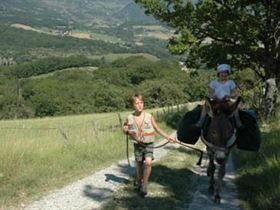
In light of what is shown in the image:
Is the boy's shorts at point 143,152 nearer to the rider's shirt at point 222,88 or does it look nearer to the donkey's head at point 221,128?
the donkey's head at point 221,128

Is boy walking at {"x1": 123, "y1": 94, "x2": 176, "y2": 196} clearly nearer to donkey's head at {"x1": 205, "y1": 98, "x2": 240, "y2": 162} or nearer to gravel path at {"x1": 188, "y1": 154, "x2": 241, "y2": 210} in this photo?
donkey's head at {"x1": 205, "y1": 98, "x2": 240, "y2": 162}

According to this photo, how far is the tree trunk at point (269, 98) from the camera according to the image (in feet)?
72.6

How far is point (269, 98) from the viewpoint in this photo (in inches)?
884

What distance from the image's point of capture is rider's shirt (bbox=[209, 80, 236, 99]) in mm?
9742

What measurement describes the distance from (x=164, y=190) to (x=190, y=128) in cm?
130

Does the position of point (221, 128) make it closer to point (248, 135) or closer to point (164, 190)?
point (248, 135)

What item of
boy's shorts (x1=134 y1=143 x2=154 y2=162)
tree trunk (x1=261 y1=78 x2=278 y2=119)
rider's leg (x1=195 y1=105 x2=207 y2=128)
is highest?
rider's leg (x1=195 y1=105 x2=207 y2=128)

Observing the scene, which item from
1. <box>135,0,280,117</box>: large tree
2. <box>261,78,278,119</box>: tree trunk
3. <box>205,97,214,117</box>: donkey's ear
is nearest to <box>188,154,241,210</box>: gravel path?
<box>205,97,214,117</box>: donkey's ear

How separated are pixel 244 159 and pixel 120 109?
8107 centimetres

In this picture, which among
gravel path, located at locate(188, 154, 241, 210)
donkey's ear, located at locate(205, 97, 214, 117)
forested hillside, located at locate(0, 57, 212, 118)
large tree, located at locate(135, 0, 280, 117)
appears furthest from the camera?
forested hillside, located at locate(0, 57, 212, 118)

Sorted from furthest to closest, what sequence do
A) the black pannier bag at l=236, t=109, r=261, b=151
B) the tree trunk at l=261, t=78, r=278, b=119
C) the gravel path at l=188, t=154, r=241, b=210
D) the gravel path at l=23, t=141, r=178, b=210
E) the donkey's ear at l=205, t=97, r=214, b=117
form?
the tree trunk at l=261, t=78, r=278, b=119 → the black pannier bag at l=236, t=109, r=261, b=151 → the donkey's ear at l=205, t=97, r=214, b=117 → the gravel path at l=188, t=154, r=241, b=210 → the gravel path at l=23, t=141, r=178, b=210

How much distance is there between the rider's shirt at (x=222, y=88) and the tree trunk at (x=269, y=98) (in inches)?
504

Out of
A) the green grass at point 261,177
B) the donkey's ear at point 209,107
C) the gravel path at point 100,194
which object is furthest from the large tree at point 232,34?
the donkey's ear at point 209,107

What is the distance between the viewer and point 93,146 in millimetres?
15406
